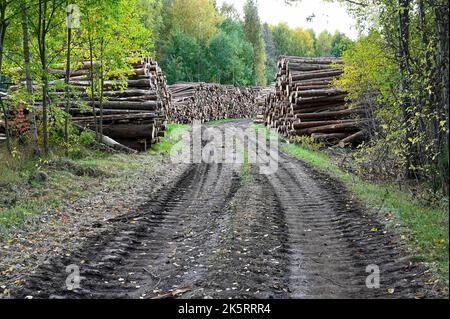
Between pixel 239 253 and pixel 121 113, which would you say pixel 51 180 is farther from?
pixel 121 113

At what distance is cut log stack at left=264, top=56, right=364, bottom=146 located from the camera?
870 inches

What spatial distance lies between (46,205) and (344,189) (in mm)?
6595

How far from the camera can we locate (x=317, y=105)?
23406mm

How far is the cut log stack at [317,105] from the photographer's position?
22.1m

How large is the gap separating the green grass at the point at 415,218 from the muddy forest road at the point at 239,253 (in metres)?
0.28

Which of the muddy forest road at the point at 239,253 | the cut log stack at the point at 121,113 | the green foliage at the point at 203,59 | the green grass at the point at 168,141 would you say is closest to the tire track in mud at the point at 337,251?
the muddy forest road at the point at 239,253

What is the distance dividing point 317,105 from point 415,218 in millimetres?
16330

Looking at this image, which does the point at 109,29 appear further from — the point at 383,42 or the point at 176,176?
the point at 383,42

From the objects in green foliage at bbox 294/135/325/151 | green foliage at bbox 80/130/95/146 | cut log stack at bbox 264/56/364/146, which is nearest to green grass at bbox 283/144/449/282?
green foliage at bbox 294/135/325/151

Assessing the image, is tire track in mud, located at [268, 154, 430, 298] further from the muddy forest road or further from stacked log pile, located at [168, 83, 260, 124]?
stacked log pile, located at [168, 83, 260, 124]

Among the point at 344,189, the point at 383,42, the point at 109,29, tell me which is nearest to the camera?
the point at 344,189

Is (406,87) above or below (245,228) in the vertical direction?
above

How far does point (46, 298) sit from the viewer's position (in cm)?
542
